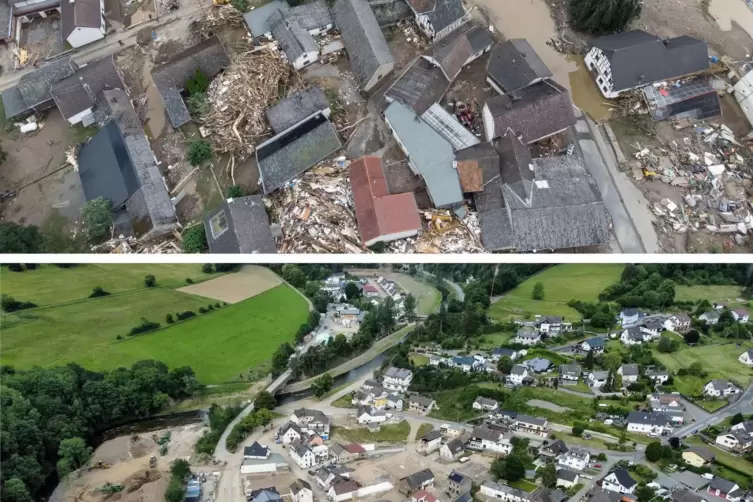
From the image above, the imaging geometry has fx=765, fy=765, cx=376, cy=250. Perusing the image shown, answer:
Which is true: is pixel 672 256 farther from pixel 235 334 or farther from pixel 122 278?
pixel 122 278

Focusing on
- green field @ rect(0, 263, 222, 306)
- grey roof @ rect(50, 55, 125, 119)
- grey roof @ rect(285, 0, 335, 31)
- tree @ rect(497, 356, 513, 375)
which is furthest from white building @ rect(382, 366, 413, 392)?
grey roof @ rect(50, 55, 125, 119)

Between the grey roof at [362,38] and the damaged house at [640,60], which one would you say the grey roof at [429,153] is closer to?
the grey roof at [362,38]

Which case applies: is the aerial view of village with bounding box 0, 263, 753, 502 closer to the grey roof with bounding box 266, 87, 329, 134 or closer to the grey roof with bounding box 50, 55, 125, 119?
the grey roof with bounding box 266, 87, 329, 134

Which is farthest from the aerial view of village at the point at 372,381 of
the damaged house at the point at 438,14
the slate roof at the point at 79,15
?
the slate roof at the point at 79,15

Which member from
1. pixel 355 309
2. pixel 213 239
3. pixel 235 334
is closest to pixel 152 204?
pixel 213 239

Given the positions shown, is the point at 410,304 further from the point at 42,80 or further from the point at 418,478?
the point at 42,80

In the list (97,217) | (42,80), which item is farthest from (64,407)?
(42,80)

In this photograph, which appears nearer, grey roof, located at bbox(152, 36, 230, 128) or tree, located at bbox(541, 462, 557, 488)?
tree, located at bbox(541, 462, 557, 488)
